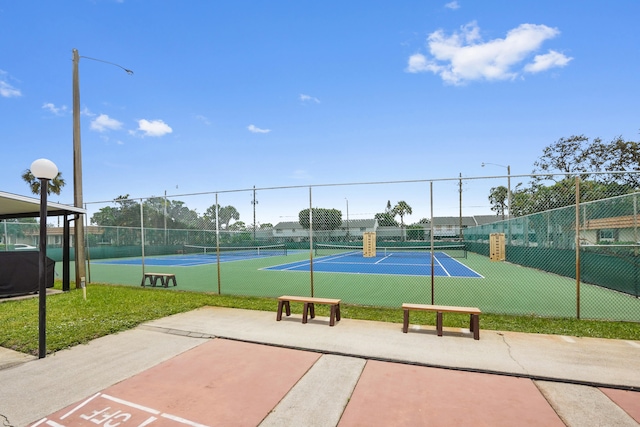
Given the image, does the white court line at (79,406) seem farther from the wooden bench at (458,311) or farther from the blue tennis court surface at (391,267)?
the blue tennis court surface at (391,267)

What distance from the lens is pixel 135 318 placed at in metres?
7.10

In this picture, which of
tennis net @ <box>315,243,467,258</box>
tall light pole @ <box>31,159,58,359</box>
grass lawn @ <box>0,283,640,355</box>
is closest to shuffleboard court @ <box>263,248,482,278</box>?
tennis net @ <box>315,243,467,258</box>

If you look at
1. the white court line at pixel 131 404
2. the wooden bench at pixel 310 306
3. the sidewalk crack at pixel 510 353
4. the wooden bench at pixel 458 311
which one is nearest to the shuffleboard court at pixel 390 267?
the wooden bench at pixel 310 306

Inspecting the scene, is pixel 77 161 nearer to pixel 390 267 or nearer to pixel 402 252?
pixel 390 267

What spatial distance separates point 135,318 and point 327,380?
198 inches

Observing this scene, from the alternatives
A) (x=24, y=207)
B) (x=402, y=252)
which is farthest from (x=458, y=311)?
(x=402, y=252)

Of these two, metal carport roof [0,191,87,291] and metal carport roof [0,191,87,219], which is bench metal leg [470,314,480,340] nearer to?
metal carport roof [0,191,87,219]

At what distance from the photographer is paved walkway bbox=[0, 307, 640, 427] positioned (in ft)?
10.9

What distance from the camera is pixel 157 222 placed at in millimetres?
28469

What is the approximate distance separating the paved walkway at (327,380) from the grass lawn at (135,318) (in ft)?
1.58

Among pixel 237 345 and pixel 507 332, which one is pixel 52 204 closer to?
pixel 237 345

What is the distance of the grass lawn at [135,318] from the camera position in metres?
5.88

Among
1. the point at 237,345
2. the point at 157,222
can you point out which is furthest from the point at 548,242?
the point at 157,222

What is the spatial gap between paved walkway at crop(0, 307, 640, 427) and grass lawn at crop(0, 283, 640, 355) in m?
0.48
